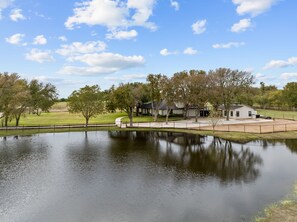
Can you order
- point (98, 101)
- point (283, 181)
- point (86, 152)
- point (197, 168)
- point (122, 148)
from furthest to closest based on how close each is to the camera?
point (98, 101) < point (122, 148) < point (86, 152) < point (197, 168) < point (283, 181)

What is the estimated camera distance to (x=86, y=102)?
48875 millimetres

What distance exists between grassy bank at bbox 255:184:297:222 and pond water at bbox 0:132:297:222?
0.54 m

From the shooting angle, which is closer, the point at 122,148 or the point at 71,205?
the point at 71,205

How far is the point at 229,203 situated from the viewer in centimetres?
1512

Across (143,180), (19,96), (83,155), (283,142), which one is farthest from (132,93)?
(143,180)

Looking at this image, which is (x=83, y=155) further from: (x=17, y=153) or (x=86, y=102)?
(x=86, y=102)

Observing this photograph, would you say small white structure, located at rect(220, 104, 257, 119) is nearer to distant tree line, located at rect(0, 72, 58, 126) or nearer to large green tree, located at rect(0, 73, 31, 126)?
distant tree line, located at rect(0, 72, 58, 126)

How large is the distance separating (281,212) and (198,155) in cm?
1384

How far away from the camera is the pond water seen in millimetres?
14242

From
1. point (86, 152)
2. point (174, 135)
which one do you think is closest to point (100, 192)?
point (86, 152)

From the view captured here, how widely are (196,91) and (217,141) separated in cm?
2398

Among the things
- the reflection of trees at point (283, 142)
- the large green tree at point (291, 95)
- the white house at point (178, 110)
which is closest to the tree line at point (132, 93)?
the white house at point (178, 110)

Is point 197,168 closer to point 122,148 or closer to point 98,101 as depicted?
point 122,148

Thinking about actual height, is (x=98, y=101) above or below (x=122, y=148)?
above
